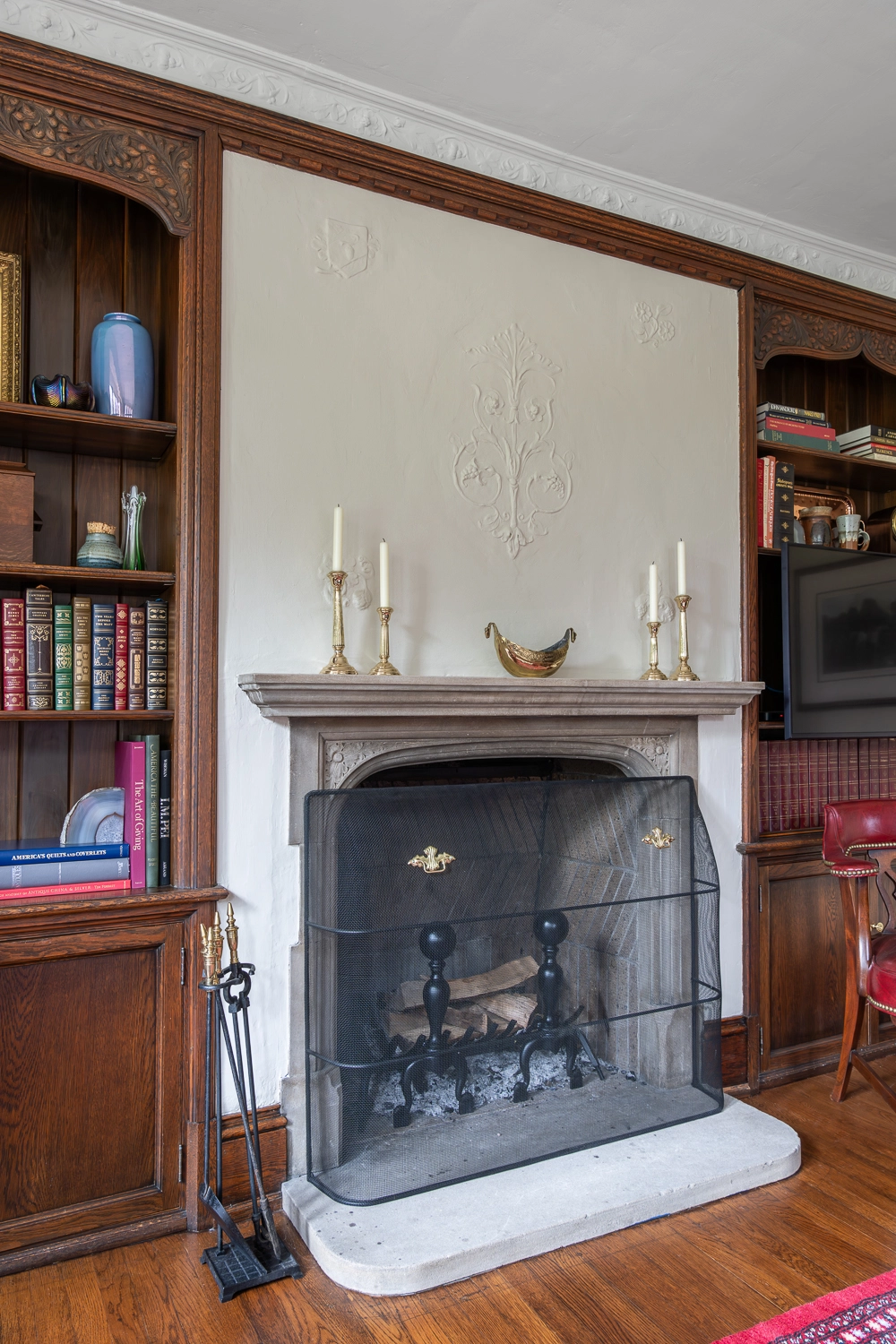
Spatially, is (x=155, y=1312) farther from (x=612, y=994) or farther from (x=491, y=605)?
(x=491, y=605)

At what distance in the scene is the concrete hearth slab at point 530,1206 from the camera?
194 cm

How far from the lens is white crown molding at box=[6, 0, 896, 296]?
2139 mm

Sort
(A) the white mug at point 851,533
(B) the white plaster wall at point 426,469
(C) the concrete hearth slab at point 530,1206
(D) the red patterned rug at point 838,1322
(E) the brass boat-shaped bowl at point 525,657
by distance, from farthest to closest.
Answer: (A) the white mug at point 851,533, (E) the brass boat-shaped bowl at point 525,657, (B) the white plaster wall at point 426,469, (C) the concrete hearth slab at point 530,1206, (D) the red patterned rug at point 838,1322

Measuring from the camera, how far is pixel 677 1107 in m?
2.59

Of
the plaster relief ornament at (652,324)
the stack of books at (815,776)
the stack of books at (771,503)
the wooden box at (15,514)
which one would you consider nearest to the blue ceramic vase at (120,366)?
the wooden box at (15,514)

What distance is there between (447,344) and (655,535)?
34.7 inches

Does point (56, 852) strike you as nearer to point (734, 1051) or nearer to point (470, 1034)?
point (470, 1034)

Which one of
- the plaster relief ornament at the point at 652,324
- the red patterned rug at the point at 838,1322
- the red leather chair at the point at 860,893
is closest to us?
the red patterned rug at the point at 838,1322

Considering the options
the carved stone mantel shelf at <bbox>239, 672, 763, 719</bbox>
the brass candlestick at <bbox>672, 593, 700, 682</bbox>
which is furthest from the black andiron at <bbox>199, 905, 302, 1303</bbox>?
the brass candlestick at <bbox>672, 593, 700, 682</bbox>

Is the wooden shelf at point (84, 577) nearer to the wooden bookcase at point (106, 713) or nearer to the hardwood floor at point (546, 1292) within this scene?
the wooden bookcase at point (106, 713)

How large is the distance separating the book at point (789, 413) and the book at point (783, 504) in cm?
18

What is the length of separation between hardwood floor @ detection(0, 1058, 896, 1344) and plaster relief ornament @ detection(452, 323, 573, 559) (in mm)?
1779

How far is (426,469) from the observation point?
2525 mm

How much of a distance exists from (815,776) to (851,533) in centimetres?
90
